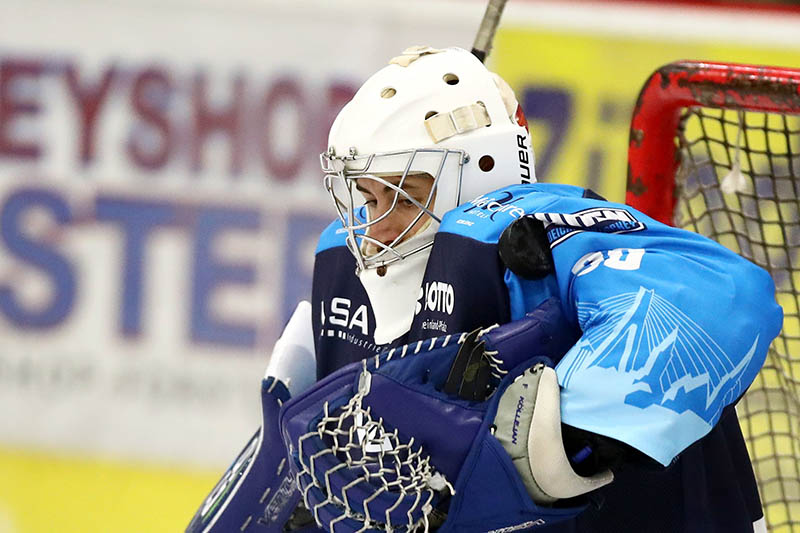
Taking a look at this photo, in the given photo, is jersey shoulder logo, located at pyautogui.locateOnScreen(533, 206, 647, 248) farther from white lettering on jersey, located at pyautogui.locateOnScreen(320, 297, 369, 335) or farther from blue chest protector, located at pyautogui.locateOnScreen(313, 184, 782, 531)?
white lettering on jersey, located at pyautogui.locateOnScreen(320, 297, 369, 335)

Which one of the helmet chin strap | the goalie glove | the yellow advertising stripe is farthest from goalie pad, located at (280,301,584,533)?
the yellow advertising stripe

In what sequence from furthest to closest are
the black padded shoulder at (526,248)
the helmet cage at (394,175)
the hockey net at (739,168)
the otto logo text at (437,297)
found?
the hockey net at (739,168) → the helmet cage at (394,175) → the otto logo text at (437,297) → the black padded shoulder at (526,248)

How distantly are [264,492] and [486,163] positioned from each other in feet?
2.34

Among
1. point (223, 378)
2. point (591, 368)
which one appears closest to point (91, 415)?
point (223, 378)

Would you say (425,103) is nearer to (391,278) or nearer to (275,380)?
(391,278)

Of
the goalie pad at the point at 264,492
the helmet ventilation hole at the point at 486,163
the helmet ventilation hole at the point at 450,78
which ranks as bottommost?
the goalie pad at the point at 264,492

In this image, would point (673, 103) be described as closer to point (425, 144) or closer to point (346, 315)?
point (425, 144)

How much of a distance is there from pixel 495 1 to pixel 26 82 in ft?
6.77

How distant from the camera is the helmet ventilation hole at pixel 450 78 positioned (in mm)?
1922

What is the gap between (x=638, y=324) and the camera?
1.46 m

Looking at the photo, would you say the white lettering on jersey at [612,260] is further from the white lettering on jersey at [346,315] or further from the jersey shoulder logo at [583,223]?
the white lettering on jersey at [346,315]

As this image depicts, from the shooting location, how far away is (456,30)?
12.3 ft

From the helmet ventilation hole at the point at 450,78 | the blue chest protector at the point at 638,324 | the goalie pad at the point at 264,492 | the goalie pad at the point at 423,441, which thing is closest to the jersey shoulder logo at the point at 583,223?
the blue chest protector at the point at 638,324

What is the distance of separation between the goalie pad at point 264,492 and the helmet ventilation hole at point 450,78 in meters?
0.60
